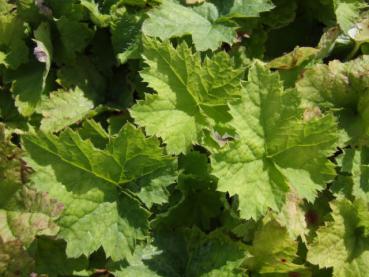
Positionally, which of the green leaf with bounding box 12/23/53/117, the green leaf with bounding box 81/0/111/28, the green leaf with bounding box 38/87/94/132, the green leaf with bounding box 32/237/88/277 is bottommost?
the green leaf with bounding box 32/237/88/277

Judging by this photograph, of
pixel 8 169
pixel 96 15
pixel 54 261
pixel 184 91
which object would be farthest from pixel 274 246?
pixel 96 15

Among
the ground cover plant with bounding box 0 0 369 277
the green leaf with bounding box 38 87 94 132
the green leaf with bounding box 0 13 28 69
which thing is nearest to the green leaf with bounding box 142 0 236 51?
the ground cover plant with bounding box 0 0 369 277

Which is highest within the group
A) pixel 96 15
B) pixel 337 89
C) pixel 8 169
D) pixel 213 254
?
pixel 96 15

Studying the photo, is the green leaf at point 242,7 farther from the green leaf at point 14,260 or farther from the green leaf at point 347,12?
the green leaf at point 14,260

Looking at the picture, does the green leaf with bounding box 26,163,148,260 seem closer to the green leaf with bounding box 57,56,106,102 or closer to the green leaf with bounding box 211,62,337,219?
the green leaf with bounding box 211,62,337,219

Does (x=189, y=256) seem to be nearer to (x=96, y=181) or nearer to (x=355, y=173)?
(x=96, y=181)

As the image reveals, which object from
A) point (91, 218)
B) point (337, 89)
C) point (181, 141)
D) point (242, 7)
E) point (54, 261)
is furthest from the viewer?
point (242, 7)

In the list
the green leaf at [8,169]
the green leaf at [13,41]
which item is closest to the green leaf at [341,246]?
the green leaf at [8,169]

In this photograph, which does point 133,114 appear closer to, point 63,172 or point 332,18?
→ point 63,172
